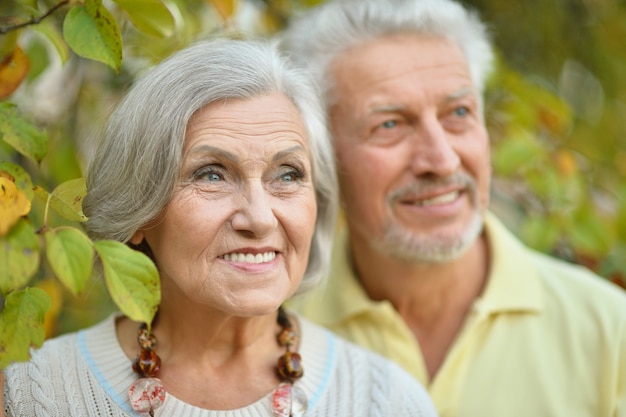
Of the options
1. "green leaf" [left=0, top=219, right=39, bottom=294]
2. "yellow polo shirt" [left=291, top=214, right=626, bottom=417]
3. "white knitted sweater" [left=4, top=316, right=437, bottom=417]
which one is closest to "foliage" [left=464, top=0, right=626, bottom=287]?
"yellow polo shirt" [left=291, top=214, right=626, bottom=417]

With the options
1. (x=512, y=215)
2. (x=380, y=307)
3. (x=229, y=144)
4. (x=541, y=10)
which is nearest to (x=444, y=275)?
(x=380, y=307)

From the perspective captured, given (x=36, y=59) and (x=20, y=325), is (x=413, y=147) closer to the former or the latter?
(x=36, y=59)

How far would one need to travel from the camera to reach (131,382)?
191cm

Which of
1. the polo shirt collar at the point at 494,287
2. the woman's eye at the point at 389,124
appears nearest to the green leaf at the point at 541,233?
the polo shirt collar at the point at 494,287

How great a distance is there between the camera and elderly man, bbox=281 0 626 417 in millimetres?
2426

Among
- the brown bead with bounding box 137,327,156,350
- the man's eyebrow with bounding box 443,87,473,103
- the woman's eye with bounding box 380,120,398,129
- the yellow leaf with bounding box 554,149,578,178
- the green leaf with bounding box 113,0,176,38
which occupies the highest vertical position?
the green leaf with bounding box 113,0,176,38

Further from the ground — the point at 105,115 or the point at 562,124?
the point at 105,115

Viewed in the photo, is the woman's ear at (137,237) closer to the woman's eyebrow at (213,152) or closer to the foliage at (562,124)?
the woman's eyebrow at (213,152)

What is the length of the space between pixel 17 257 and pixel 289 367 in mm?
840

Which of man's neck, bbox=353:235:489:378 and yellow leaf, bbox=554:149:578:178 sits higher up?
yellow leaf, bbox=554:149:578:178

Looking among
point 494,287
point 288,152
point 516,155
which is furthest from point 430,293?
point 288,152

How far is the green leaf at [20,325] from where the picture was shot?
1.46 m

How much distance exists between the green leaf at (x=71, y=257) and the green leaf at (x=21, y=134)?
0.33 meters

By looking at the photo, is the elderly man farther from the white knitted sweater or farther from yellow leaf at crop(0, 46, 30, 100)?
yellow leaf at crop(0, 46, 30, 100)
